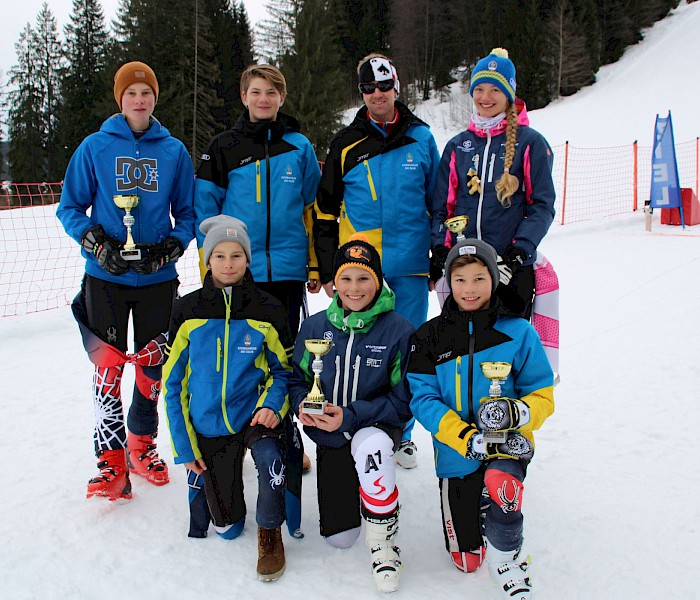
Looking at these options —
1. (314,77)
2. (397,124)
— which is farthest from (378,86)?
(314,77)

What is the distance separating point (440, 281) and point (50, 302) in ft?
19.2

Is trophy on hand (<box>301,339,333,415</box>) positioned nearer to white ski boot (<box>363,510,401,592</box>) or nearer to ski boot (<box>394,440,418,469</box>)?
white ski boot (<box>363,510,401,592</box>)

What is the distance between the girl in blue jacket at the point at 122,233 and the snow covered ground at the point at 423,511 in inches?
13.4

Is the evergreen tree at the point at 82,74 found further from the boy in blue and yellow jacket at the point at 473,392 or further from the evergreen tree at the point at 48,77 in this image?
the boy in blue and yellow jacket at the point at 473,392

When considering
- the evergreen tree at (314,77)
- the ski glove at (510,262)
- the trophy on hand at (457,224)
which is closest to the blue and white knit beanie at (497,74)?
the trophy on hand at (457,224)

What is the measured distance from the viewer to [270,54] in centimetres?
2802

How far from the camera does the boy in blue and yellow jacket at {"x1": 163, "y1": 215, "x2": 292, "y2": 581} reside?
2506 mm

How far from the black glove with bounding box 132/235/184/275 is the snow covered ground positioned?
1.10 meters

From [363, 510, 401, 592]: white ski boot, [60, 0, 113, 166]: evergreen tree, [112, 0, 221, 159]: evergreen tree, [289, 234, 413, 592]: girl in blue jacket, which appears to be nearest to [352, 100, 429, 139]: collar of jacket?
[289, 234, 413, 592]: girl in blue jacket

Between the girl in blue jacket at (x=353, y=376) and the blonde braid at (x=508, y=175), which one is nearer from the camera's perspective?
the girl in blue jacket at (x=353, y=376)

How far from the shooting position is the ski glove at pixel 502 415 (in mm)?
2115

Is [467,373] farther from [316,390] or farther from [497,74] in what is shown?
[497,74]

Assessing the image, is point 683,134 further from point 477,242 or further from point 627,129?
point 477,242

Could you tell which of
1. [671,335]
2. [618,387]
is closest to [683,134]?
[671,335]
